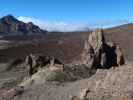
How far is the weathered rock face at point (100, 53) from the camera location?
49.1 meters

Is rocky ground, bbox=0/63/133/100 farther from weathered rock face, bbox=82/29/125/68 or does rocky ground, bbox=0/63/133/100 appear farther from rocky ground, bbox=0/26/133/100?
weathered rock face, bbox=82/29/125/68

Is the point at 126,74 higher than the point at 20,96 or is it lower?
higher

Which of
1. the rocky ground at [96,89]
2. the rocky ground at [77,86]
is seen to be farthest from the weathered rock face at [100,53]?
the rocky ground at [96,89]

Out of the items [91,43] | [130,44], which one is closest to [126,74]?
[91,43]

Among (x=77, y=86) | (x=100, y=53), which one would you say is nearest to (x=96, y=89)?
(x=77, y=86)

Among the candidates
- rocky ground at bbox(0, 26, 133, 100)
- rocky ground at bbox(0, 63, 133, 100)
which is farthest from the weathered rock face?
rocky ground at bbox(0, 63, 133, 100)

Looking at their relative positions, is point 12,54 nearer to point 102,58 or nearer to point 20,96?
point 102,58

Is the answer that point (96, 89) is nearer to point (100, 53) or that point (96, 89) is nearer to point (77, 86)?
point (77, 86)

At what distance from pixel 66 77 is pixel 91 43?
84.6ft

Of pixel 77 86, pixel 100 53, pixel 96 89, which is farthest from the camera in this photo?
pixel 100 53

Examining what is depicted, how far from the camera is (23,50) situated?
4734 inches

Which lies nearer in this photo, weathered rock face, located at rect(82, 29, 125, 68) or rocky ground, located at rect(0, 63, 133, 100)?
rocky ground, located at rect(0, 63, 133, 100)

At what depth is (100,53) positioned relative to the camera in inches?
2095

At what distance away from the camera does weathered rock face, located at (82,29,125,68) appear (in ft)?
161
